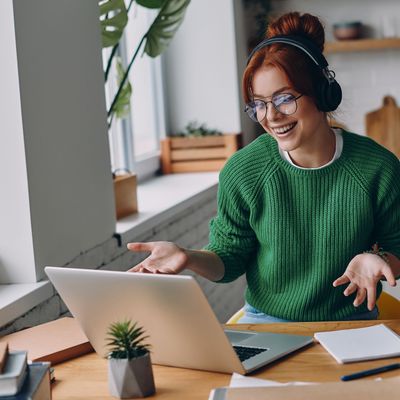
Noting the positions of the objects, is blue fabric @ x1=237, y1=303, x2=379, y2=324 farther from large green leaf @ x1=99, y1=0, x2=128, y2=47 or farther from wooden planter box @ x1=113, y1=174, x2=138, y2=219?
large green leaf @ x1=99, y1=0, x2=128, y2=47

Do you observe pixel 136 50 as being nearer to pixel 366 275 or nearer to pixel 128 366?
pixel 366 275

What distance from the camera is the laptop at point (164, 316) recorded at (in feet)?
5.08

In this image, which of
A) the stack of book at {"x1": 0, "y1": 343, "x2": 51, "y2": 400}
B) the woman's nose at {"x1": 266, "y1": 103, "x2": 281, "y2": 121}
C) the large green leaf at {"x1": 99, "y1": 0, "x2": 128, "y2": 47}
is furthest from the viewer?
the large green leaf at {"x1": 99, "y1": 0, "x2": 128, "y2": 47}

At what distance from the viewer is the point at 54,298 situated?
2.35 m

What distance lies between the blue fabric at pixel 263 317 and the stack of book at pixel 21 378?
80 centimetres

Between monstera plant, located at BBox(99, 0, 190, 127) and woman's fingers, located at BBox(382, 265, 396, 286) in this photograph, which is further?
monstera plant, located at BBox(99, 0, 190, 127)

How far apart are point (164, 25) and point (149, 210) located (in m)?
0.68

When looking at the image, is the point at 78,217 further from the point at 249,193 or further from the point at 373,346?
the point at 373,346

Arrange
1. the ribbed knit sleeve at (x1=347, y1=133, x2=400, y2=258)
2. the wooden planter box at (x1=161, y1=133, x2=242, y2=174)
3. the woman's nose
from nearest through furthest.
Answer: the woman's nose < the ribbed knit sleeve at (x1=347, y1=133, x2=400, y2=258) < the wooden planter box at (x1=161, y1=133, x2=242, y2=174)

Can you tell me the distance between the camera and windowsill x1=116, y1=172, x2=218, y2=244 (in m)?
2.98

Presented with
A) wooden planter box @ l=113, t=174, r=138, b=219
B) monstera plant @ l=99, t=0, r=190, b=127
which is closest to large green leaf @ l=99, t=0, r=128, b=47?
monstera plant @ l=99, t=0, r=190, b=127

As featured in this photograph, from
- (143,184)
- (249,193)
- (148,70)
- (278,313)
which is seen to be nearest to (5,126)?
(249,193)

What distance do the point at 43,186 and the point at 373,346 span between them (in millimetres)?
1011

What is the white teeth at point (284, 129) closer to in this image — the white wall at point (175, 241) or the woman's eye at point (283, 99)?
the woman's eye at point (283, 99)
